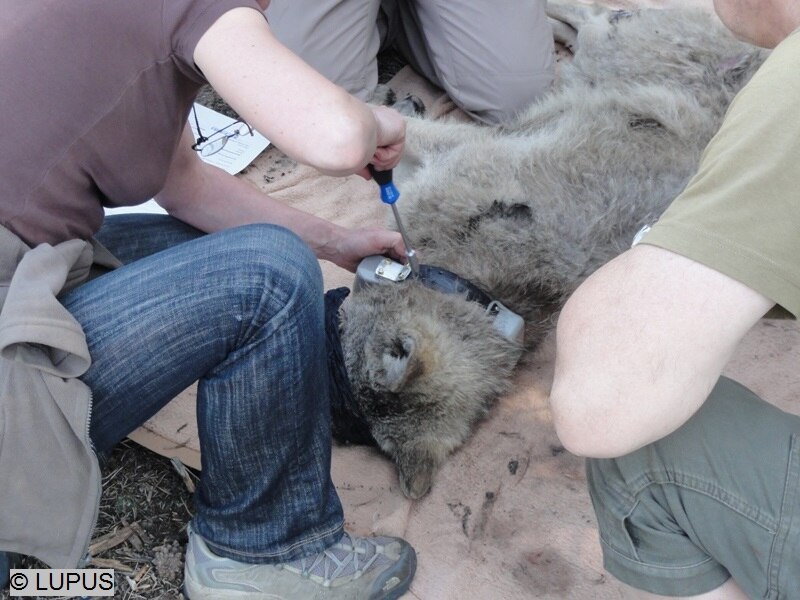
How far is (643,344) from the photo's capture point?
156cm

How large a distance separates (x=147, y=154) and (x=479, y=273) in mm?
1607

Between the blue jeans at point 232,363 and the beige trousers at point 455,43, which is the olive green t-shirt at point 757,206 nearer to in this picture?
the blue jeans at point 232,363

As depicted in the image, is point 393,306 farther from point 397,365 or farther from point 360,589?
point 360,589

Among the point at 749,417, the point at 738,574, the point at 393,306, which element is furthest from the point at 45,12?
the point at 738,574

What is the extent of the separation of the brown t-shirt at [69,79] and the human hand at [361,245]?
1.14 meters

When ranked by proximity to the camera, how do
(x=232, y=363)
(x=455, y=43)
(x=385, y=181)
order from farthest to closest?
(x=455, y=43), (x=385, y=181), (x=232, y=363)

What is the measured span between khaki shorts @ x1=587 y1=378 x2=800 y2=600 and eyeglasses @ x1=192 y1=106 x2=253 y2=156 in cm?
274

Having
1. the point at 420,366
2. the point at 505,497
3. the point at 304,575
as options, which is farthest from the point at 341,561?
the point at 420,366

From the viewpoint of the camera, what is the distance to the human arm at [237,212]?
284cm

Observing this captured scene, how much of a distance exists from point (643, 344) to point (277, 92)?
93 cm

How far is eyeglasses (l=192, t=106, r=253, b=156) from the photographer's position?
403cm

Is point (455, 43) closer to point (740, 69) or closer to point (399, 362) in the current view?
point (740, 69)

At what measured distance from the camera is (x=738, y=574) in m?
1.84

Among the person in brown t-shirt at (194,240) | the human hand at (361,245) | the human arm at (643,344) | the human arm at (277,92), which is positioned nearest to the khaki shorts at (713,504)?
the human arm at (643,344)
